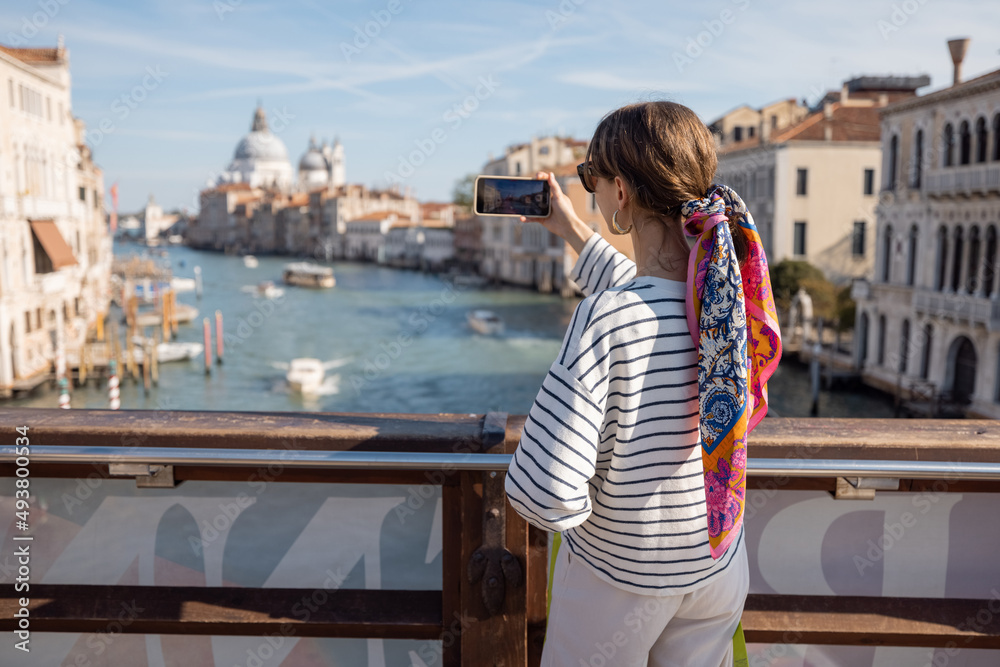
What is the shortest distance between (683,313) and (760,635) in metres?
0.57

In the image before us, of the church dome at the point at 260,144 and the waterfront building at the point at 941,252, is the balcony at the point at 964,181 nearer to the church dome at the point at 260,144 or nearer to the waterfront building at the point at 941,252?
the waterfront building at the point at 941,252

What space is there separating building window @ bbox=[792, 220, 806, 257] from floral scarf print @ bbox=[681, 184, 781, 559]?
21.8 m

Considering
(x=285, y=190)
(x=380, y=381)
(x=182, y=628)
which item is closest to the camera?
(x=182, y=628)

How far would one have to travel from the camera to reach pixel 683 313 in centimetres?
82

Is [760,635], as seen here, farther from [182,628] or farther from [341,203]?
[341,203]

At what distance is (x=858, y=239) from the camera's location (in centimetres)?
2153

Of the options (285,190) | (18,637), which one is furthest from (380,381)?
(285,190)

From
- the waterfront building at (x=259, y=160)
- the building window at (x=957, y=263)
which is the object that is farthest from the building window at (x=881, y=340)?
the waterfront building at (x=259, y=160)

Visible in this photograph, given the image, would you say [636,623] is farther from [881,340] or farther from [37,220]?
[37,220]

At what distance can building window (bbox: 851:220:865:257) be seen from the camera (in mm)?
→ 21250

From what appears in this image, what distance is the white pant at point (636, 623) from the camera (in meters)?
0.88

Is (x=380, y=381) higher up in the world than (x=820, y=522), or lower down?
lower down

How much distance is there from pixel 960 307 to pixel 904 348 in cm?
229

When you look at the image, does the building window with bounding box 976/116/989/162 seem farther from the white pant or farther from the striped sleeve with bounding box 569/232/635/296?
the white pant
